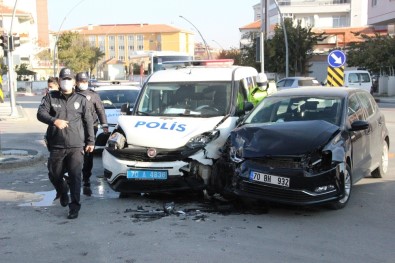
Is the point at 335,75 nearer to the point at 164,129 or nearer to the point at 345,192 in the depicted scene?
the point at 345,192

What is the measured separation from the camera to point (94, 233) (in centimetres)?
556

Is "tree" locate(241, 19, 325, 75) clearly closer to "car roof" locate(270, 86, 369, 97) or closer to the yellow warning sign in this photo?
the yellow warning sign

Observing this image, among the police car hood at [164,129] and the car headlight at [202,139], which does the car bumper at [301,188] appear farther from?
the police car hood at [164,129]

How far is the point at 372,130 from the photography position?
775 cm

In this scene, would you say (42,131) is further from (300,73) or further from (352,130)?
(300,73)

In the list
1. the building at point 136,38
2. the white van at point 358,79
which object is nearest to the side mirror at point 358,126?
the white van at point 358,79

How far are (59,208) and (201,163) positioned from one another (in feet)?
6.53

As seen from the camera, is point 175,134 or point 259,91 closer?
point 175,134

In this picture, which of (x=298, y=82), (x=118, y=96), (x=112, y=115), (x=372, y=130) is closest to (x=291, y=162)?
(x=372, y=130)

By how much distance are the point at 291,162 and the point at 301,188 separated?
0.33 m

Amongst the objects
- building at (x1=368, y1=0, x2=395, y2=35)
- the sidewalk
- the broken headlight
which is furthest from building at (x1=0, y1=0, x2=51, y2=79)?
the broken headlight

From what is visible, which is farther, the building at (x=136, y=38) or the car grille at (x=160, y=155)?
the building at (x=136, y=38)

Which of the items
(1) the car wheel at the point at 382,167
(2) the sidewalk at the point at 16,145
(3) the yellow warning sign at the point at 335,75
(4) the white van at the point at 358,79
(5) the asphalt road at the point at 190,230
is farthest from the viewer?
(4) the white van at the point at 358,79

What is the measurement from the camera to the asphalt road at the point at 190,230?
4.82 m
